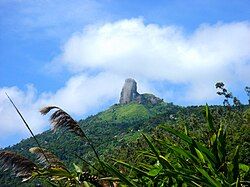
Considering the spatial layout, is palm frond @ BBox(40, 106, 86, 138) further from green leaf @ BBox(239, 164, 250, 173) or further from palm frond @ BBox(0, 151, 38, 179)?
green leaf @ BBox(239, 164, 250, 173)

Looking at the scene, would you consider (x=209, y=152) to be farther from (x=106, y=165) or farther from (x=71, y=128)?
(x=71, y=128)

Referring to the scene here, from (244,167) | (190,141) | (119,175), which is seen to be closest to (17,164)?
(119,175)

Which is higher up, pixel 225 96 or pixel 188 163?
pixel 225 96

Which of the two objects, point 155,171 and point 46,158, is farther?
point 46,158

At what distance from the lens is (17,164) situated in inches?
148

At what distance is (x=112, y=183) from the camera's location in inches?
111

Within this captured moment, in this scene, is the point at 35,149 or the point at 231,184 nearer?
the point at 231,184

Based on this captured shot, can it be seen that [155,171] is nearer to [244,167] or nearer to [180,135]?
[180,135]

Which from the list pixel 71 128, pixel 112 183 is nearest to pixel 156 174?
pixel 112 183

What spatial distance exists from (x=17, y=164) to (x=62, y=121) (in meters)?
0.57

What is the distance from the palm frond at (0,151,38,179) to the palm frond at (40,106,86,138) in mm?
441

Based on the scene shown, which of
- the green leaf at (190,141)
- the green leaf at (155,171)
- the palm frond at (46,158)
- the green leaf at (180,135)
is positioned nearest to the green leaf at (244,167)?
the green leaf at (190,141)

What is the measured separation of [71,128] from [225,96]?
60709 millimetres

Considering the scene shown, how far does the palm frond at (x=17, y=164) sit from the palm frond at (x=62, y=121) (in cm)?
44
